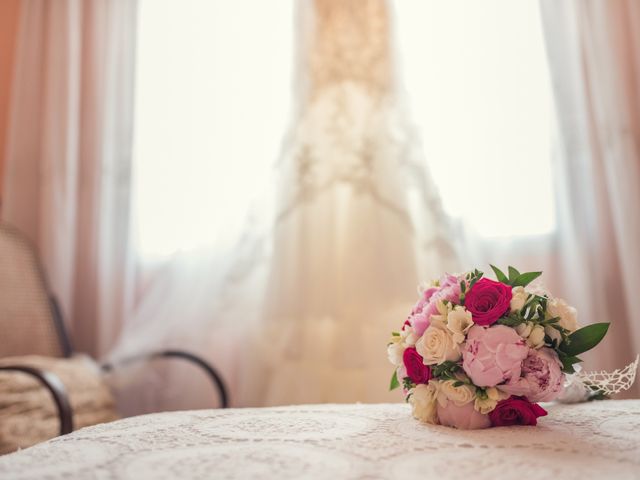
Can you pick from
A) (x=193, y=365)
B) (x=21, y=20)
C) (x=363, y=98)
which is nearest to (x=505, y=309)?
(x=363, y=98)

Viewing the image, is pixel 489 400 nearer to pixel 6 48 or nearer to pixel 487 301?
pixel 487 301

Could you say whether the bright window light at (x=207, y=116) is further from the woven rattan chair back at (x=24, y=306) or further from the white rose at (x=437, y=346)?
the white rose at (x=437, y=346)

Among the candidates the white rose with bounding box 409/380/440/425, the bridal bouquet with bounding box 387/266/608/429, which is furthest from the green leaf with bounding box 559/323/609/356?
the white rose with bounding box 409/380/440/425

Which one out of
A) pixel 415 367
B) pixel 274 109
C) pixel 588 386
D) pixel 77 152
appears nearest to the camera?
pixel 415 367

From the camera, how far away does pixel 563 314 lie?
1045mm

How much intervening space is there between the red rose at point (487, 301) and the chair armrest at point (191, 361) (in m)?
1.31

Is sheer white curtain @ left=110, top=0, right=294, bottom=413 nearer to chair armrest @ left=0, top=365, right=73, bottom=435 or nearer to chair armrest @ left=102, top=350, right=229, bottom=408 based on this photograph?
chair armrest @ left=102, top=350, right=229, bottom=408

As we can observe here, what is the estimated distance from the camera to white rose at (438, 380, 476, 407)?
101 centimetres

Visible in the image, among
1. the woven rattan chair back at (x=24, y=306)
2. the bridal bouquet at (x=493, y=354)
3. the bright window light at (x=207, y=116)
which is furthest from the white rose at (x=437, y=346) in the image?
the woven rattan chair back at (x=24, y=306)

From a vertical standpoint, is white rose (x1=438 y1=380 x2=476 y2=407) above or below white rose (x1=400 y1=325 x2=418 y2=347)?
below

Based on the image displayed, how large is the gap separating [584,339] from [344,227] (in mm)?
1333

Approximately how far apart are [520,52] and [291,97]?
2.94 ft

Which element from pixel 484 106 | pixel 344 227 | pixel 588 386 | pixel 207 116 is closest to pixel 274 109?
pixel 207 116

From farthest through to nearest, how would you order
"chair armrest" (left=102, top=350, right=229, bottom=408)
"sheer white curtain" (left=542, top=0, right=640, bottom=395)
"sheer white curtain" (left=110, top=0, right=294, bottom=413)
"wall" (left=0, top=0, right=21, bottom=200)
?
"wall" (left=0, top=0, right=21, bottom=200)
"sheer white curtain" (left=110, top=0, right=294, bottom=413)
"chair armrest" (left=102, top=350, right=229, bottom=408)
"sheer white curtain" (left=542, top=0, right=640, bottom=395)
